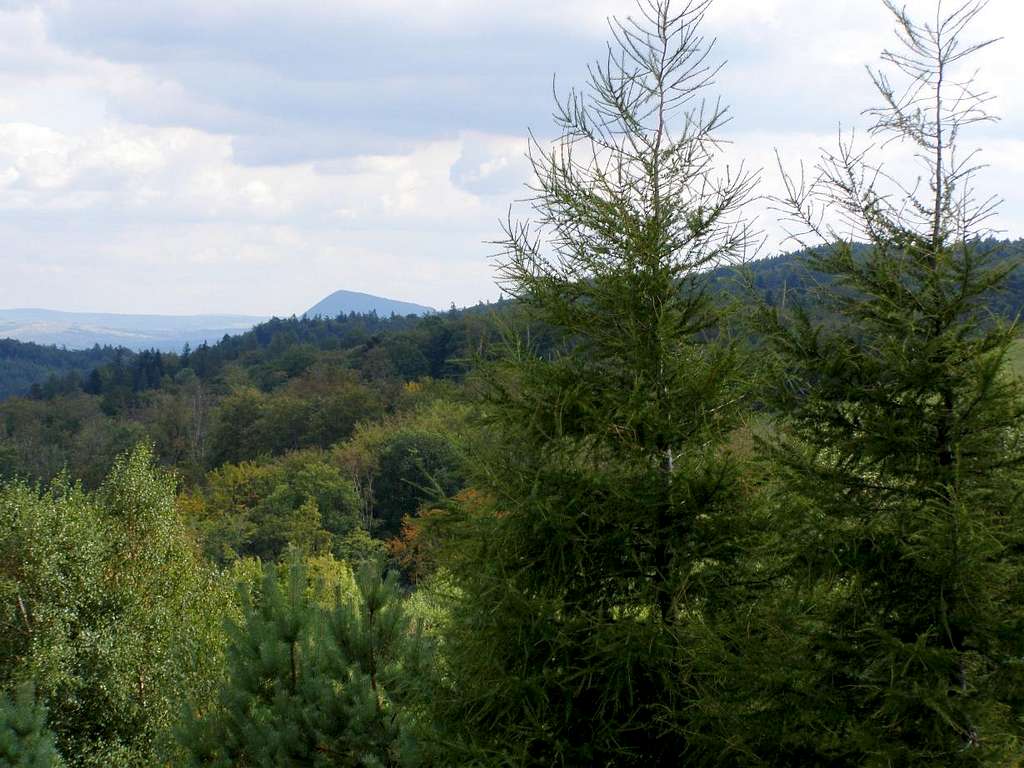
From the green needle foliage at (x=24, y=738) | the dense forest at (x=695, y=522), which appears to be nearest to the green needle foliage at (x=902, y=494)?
the dense forest at (x=695, y=522)

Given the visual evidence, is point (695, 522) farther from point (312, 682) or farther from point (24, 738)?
point (24, 738)

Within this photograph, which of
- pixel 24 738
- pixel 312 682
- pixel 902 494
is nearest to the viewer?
pixel 902 494

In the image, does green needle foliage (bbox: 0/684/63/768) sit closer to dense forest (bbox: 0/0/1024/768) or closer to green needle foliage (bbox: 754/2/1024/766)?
dense forest (bbox: 0/0/1024/768)

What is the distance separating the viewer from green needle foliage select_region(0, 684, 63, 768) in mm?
11414

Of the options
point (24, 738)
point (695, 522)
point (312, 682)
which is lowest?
Answer: point (24, 738)

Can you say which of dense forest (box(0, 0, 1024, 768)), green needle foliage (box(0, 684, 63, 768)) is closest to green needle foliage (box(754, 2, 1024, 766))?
dense forest (box(0, 0, 1024, 768))

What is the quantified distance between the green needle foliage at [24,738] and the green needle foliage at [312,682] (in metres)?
3.33

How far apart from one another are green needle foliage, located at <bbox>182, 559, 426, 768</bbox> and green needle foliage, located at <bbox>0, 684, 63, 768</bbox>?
3.33 metres

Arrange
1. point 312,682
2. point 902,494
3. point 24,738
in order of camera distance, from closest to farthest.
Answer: point 902,494, point 312,682, point 24,738

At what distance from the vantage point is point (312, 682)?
30.2 feet

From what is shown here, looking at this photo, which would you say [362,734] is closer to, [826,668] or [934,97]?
[826,668]

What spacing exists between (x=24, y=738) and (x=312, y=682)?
538cm

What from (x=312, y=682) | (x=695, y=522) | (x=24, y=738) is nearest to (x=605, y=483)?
(x=695, y=522)

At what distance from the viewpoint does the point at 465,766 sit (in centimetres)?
615
